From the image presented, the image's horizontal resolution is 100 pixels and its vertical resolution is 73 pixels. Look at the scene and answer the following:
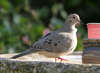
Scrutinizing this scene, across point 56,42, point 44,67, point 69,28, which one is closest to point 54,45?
point 56,42

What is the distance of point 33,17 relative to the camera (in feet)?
23.3

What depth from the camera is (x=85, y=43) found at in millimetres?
3451

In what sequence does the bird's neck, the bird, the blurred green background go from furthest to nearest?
the blurred green background, the bird's neck, the bird

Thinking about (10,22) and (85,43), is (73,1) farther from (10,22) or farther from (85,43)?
(85,43)

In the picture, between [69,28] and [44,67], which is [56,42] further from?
[44,67]

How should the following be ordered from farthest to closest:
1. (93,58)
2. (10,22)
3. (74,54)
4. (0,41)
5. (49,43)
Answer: (10,22) → (0,41) → (74,54) → (49,43) → (93,58)

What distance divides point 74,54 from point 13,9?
9.93 feet

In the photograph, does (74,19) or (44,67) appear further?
(74,19)

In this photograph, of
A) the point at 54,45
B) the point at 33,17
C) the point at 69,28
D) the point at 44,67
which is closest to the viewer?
the point at 44,67

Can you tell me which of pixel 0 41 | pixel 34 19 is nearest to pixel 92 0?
pixel 34 19

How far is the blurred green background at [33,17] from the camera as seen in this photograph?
645 cm

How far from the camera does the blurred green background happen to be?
6445 mm

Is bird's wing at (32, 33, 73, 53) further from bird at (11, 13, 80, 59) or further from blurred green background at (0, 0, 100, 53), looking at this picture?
blurred green background at (0, 0, 100, 53)

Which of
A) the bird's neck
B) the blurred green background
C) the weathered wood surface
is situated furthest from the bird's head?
the blurred green background
